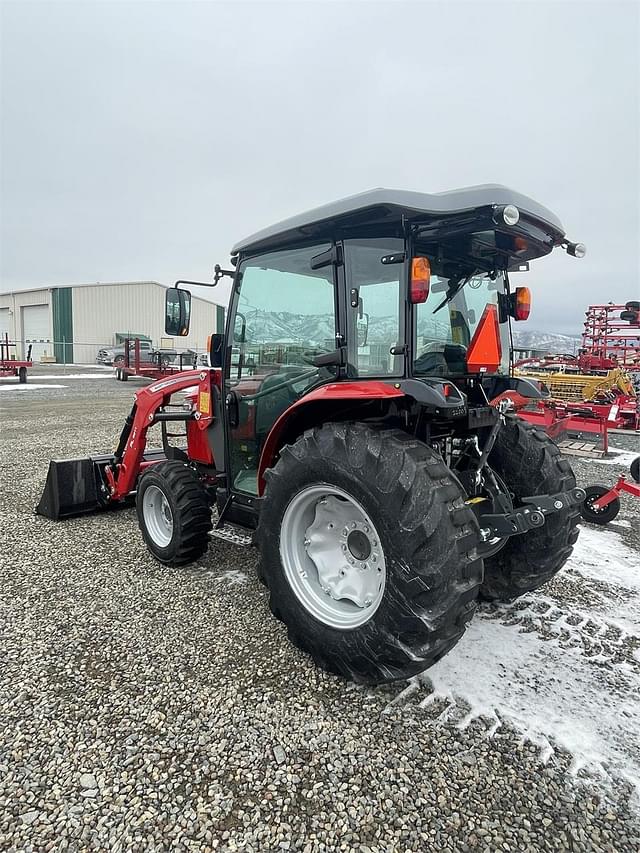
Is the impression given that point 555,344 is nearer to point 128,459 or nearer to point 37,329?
point 128,459

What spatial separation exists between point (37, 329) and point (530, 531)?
141 ft

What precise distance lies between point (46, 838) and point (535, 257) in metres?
3.40

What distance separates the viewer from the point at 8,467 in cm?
676

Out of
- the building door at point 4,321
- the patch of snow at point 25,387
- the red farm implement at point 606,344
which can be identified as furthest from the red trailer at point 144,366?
the building door at point 4,321

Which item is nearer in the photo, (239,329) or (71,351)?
(239,329)

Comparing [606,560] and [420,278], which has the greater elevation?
[420,278]

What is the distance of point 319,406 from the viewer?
108 inches

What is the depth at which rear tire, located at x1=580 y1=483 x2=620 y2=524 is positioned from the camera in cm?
464

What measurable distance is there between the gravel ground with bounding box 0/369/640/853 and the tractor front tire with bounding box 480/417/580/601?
104 centimetres

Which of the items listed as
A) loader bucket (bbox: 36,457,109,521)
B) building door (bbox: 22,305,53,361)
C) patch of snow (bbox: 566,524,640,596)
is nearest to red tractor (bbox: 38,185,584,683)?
patch of snow (bbox: 566,524,640,596)

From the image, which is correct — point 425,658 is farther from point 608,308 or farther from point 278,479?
point 608,308

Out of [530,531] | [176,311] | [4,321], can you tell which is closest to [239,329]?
[176,311]

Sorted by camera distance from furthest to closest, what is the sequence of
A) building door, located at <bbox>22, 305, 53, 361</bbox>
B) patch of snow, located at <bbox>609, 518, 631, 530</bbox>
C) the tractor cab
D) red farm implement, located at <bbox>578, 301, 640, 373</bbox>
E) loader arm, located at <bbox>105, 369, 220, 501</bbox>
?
building door, located at <bbox>22, 305, 53, 361</bbox> → red farm implement, located at <bbox>578, 301, 640, 373</bbox> → patch of snow, located at <bbox>609, 518, 631, 530</bbox> → loader arm, located at <bbox>105, 369, 220, 501</bbox> → the tractor cab

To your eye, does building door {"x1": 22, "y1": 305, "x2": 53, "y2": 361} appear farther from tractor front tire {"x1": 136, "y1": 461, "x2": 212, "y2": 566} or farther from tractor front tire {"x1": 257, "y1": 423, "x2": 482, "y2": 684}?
tractor front tire {"x1": 257, "y1": 423, "x2": 482, "y2": 684}
